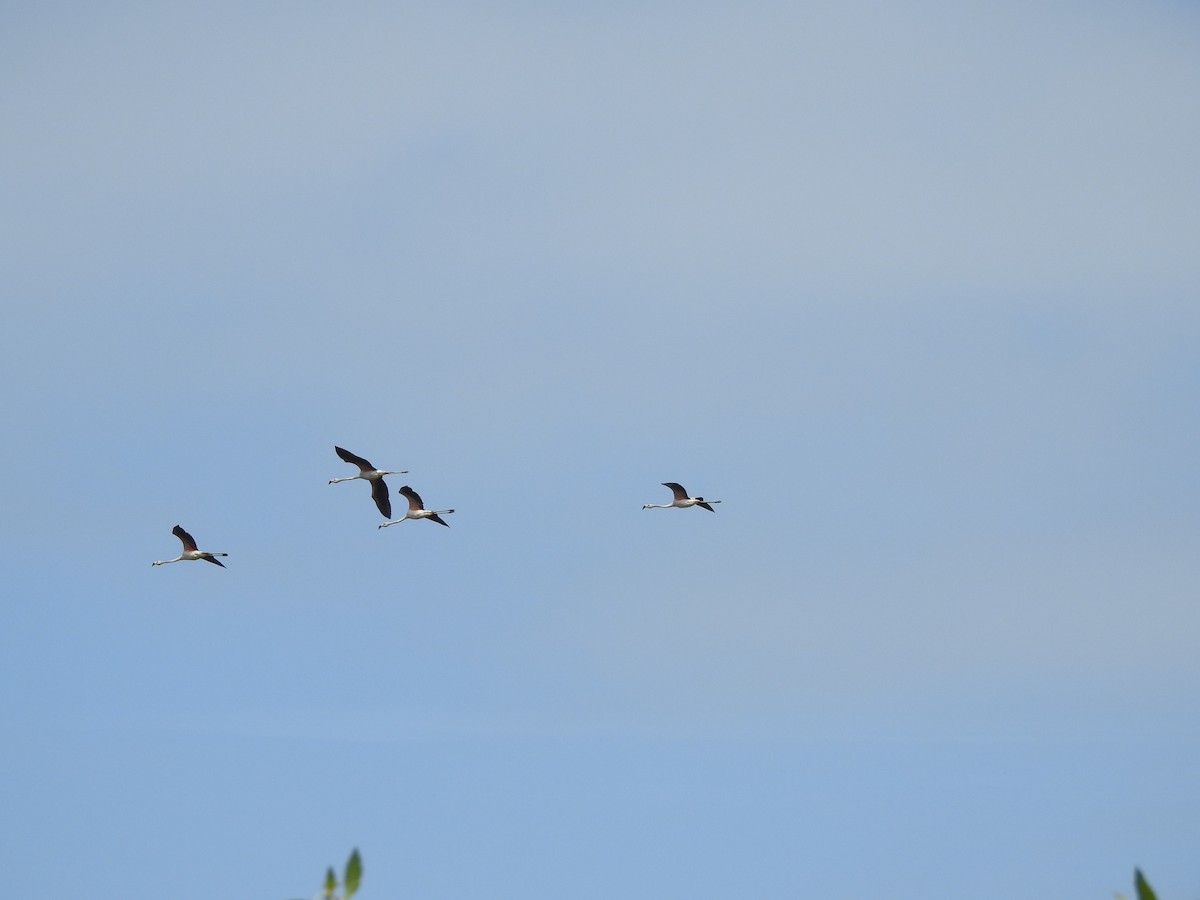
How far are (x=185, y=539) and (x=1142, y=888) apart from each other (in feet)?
214

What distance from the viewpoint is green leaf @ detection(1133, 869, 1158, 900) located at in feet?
55.9

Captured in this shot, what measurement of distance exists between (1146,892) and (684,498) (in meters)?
62.0

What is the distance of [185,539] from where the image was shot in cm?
7844

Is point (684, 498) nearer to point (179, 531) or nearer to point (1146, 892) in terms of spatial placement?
point (179, 531)

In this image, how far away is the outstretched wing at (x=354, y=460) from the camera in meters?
76.2

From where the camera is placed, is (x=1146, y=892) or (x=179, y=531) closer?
(x=1146, y=892)

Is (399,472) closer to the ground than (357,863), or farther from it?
farther from it

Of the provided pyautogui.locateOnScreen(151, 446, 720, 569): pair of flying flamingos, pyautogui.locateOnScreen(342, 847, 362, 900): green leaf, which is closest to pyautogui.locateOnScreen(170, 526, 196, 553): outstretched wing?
pyautogui.locateOnScreen(151, 446, 720, 569): pair of flying flamingos

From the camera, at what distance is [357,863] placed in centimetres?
1794

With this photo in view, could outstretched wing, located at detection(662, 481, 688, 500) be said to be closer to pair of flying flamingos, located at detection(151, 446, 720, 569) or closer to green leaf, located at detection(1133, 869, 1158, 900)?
pair of flying flamingos, located at detection(151, 446, 720, 569)

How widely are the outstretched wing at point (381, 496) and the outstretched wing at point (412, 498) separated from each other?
816mm

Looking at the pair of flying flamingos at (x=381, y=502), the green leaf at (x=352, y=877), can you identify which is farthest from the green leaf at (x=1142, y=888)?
the pair of flying flamingos at (x=381, y=502)

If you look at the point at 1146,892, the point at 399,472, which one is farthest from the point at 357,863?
the point at 399,472

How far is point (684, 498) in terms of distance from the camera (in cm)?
7962
